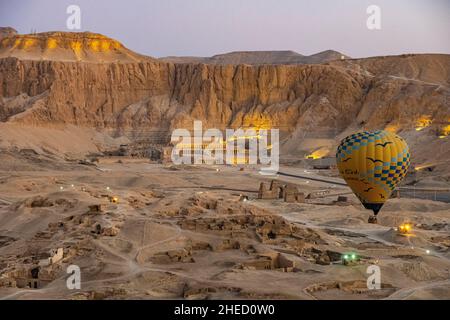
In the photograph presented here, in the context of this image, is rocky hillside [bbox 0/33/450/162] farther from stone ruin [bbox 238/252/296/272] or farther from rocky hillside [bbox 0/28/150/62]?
stone ruin [bbox 238/252/296/272]

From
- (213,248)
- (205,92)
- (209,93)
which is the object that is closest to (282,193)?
(213,248)

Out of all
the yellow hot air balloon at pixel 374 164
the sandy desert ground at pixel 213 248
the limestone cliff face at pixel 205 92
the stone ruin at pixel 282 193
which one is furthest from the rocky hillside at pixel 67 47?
the yellow hot air balloon at pixel 374 164

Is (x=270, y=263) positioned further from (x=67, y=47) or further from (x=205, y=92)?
(x=67, y=47)

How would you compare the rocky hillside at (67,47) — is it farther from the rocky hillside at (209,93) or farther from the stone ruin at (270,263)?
the stone ruin at (270,263)

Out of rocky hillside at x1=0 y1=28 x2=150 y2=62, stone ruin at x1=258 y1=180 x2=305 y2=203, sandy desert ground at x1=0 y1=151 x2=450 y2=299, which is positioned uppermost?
rocky hillside at x1=0 y1=28 x2=150 y2=62

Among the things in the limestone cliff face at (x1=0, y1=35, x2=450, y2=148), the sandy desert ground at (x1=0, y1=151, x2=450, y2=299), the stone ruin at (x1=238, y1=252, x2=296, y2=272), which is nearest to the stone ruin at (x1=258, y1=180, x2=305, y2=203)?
the sandy desert ground at (x1=0, y1=151, x2=450, y2=299)

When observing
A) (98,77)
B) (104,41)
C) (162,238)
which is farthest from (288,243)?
(104,41)
